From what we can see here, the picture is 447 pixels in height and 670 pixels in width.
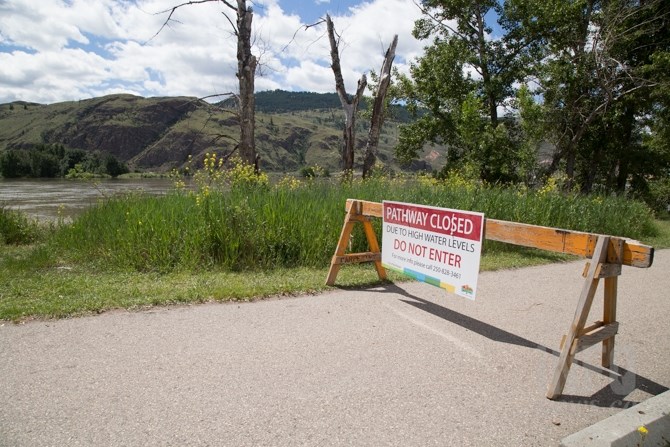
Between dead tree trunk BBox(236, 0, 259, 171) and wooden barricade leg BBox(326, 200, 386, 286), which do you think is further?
dead tree trunk BBox(236, 0, 259, 171)

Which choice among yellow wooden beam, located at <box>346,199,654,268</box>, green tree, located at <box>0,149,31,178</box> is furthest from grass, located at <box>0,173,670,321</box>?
green tree, located at <box>0,149,31,178</box>

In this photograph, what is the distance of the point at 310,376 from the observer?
339 cm

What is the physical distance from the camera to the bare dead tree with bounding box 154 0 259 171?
1138 cm

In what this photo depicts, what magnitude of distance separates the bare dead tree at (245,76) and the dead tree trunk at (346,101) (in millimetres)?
3412

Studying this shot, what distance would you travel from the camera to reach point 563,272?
25.7 ft

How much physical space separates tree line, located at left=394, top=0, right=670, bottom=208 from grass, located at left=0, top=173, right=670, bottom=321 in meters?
12.6

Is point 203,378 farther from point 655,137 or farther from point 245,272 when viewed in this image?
point 655,137

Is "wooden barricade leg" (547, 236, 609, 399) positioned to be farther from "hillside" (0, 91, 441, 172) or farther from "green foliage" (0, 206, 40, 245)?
"hillside" (0, 91, 441, 172)

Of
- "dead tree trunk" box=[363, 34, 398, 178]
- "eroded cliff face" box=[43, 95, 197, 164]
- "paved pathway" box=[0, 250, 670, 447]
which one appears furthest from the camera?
"eroded cliff face" box=[43, 95, 197, 164]

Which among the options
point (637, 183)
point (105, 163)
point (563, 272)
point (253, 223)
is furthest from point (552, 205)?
point (105, 163)

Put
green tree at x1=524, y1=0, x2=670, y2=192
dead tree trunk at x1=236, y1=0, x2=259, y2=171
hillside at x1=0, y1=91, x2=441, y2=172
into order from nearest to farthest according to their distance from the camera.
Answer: dead tree trunk at x1=236, y1=0, x2=259, y2=171
green tree at x1=524, y1=0, x2=670, y2=192
hillside at x1=0, y1=91, x2=441, y2=172

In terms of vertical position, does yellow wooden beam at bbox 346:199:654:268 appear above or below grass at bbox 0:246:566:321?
above

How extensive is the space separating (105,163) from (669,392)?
3349 inches

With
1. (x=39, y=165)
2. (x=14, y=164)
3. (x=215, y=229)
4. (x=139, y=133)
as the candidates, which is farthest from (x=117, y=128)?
(x=215, y=229)
